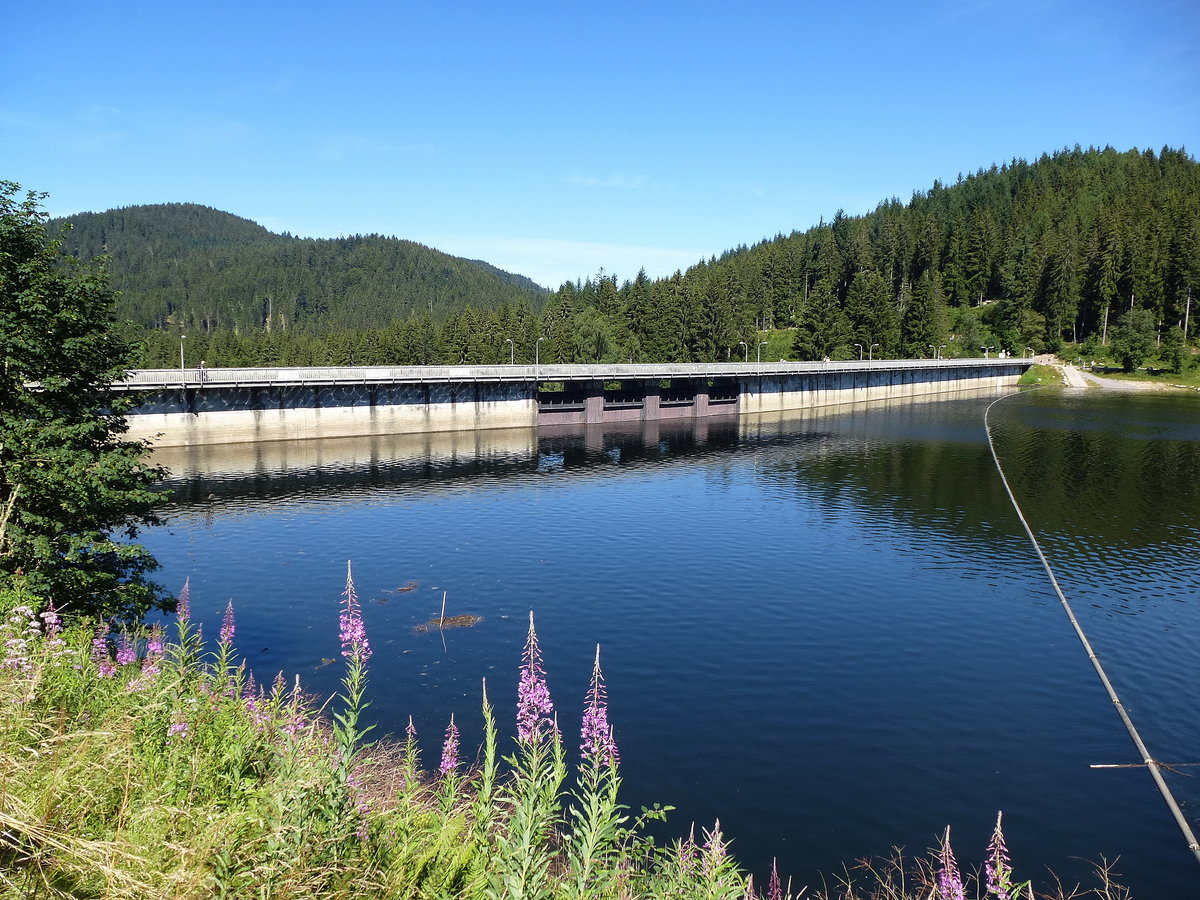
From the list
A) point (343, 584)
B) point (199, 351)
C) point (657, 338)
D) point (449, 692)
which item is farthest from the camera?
point (199, 351)

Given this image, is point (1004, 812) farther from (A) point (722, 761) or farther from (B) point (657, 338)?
(B) point (657, 338)

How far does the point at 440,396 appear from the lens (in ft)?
304

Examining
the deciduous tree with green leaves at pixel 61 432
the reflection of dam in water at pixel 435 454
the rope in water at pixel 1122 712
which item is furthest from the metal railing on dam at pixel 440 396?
the rope in water at pixel 1122 712

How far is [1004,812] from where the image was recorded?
18.1 m

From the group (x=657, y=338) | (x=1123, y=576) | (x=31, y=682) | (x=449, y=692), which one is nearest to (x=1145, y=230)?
→ (x=657, y=338)

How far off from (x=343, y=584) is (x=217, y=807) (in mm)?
27824

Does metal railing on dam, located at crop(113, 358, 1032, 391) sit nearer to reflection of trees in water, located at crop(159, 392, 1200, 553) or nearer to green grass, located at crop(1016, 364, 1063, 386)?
reflection of trees in water, located at crop(159, 392, 1200, 553)

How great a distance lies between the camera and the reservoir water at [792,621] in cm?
1878

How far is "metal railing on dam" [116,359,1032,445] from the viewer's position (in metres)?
77.1

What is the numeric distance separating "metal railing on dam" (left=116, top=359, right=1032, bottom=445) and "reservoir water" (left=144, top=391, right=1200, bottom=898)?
9.32 meters

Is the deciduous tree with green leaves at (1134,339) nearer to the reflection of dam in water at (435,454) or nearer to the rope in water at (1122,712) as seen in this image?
the reflection of dam in water at (435,454)

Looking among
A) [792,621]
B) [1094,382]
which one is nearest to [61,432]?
[792,621]

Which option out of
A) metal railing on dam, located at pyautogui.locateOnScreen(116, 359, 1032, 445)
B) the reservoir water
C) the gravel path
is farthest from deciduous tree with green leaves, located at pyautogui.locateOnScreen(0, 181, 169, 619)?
the gravel path

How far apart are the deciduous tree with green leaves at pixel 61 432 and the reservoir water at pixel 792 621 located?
683 cm
